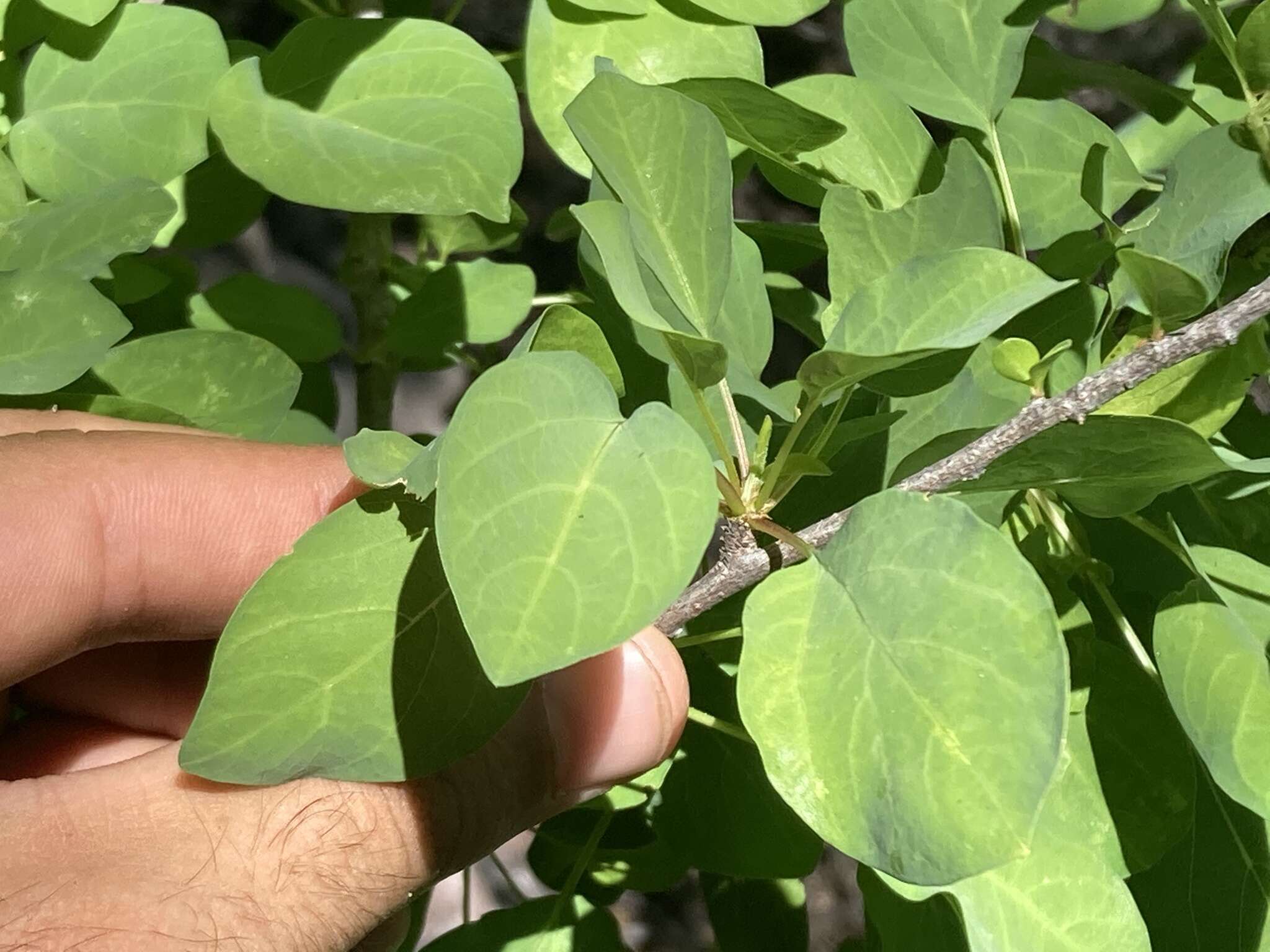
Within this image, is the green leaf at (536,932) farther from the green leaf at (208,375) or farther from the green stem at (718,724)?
the green leaf at (208,375)

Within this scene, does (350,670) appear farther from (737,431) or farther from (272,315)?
(272,315)

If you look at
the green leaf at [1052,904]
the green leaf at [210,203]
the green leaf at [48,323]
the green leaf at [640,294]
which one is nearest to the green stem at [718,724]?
the green leaf at [1052,904]

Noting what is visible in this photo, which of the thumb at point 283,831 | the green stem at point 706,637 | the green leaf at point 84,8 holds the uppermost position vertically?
the green leaf at point 84,8

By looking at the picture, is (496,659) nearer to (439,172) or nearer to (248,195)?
(439,172)

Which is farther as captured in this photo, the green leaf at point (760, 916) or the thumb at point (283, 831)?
the green leaf at point (760, 916)

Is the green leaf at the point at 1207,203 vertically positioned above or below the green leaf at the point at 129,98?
below

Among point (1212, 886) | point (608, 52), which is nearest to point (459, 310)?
point (608, 52)

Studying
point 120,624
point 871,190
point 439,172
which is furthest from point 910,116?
point 120,624

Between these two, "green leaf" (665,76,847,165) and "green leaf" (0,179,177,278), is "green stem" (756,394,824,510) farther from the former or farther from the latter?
"green leaf" (0,179,177,278)
